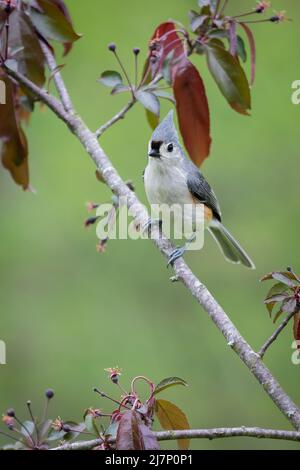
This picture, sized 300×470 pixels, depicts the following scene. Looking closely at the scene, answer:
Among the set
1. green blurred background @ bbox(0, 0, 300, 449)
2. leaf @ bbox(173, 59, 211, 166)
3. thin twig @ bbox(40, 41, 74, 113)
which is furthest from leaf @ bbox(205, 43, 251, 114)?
green blurred background @ bbox(0, 0, 300, 449)

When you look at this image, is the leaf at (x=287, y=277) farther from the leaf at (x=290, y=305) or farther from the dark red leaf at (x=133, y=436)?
the dark red leaf at (x=133, y=436)

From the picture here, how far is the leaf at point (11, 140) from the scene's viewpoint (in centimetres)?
219

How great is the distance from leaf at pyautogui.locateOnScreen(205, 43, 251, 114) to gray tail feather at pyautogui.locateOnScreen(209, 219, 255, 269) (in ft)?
3.99

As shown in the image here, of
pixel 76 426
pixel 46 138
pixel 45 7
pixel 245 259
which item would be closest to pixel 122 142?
pixel 46 138

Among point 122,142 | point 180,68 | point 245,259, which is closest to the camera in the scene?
point 180,68

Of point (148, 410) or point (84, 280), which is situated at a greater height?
point (84, 280)

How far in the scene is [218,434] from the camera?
146cm

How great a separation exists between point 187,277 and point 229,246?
1.43 meters

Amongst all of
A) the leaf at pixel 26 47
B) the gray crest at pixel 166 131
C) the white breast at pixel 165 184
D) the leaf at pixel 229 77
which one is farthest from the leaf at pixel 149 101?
the white breast at pixel 165 184

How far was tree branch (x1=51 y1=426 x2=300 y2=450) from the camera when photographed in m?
1.41

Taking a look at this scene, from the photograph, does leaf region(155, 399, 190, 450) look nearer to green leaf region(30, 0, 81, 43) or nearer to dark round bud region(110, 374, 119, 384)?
dark round bud region(110, 374, 119, 384)

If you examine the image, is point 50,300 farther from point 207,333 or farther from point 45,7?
point 45,7

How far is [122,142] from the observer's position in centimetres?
471
